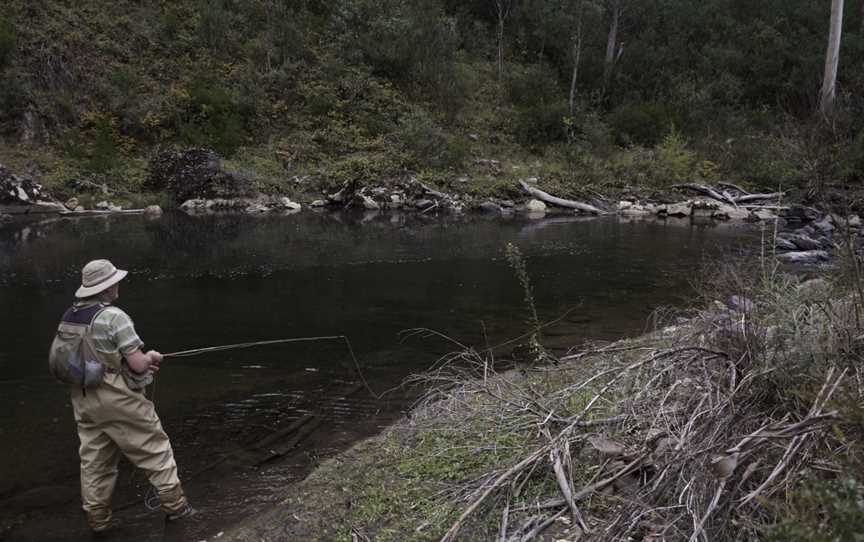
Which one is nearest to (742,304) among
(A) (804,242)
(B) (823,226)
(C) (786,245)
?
(C) (786,245)

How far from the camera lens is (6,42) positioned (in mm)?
22047

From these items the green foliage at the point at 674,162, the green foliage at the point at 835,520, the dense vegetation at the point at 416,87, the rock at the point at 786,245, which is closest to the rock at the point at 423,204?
the dense vegetation at the point at 416,87

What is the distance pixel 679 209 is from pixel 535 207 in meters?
4.53

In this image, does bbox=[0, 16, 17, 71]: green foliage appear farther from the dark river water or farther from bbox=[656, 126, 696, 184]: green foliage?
bbox=[656, 126, 696, 184]: green foliage

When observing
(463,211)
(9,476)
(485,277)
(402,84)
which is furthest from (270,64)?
(9,476)

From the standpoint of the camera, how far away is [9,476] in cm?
437

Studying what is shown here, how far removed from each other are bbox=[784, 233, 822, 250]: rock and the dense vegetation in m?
7.50

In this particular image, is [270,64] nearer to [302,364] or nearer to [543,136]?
[543,136]

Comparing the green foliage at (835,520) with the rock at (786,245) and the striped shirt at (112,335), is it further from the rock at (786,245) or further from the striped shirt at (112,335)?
the rock at (786,245)

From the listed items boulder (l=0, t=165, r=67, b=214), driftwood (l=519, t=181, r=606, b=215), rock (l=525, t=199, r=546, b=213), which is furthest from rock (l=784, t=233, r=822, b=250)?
boulder (l=0, t=165, r=67, b=214)

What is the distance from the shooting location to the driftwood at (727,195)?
21.5 meters

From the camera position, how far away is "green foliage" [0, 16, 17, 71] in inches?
866

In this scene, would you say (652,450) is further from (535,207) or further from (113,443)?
(535,207)

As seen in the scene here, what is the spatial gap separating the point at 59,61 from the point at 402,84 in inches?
501
